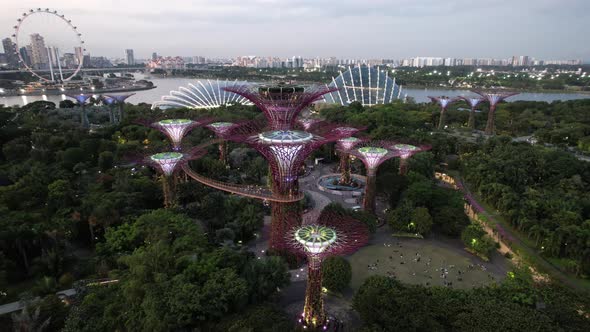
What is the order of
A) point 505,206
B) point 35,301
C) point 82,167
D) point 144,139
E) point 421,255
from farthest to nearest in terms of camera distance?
1. point 144,139
2. point 82,167
3. point 505,206
4. point 421,255
5. point 35,301

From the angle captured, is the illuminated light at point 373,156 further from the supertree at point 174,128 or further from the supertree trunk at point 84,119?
the supertree trunk at point 84,119

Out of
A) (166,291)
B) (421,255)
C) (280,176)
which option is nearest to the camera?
(166,291)

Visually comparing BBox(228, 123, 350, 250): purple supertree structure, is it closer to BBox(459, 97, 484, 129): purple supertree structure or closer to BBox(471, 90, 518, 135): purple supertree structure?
BBox(471, 90, 518, 135): purple supertree structure

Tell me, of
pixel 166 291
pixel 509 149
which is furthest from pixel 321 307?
pixel 509 149

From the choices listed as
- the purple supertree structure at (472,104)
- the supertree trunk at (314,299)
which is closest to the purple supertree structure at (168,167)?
the supertree trunk at (314,299)

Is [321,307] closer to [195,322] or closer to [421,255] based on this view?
[195,322]

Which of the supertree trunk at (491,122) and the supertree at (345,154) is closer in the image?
the supertree at (345,154)

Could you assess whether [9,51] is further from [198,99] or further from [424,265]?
[424,265]
